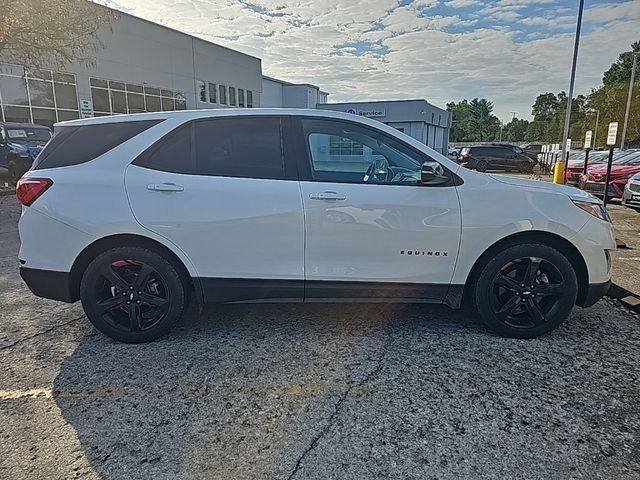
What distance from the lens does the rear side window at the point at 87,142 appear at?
3457 mm

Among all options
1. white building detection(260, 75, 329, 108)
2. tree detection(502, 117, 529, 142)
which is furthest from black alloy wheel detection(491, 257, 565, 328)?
tree detection(502, 117, 529, 142)

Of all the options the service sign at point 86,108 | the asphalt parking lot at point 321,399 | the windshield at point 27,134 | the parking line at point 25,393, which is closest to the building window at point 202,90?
the service sign at point 86,108

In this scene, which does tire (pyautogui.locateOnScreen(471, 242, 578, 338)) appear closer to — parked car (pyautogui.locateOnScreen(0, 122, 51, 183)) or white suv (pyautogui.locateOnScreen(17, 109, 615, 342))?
white suv (pyautogui.locateOnScreen(17, 109, 615, 342))

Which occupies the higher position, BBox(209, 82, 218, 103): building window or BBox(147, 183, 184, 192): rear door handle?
BBox(209, 82, 218, 103): building window

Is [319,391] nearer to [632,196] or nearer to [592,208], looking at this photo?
[592,208]

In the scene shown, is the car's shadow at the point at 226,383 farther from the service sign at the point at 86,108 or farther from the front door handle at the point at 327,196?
the service sign at the point at 86,108

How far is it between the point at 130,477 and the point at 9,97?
23.8m

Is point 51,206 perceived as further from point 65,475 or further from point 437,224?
point 437,224

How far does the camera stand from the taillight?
11.0 ft

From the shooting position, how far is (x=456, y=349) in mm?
3428

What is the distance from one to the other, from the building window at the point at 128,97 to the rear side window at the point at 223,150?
2427 cm

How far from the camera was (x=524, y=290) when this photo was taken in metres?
3.51

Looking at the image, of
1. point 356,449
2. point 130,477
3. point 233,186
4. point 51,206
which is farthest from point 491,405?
point 51,206

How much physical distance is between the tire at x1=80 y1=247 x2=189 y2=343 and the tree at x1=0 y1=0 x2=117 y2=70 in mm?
12319
